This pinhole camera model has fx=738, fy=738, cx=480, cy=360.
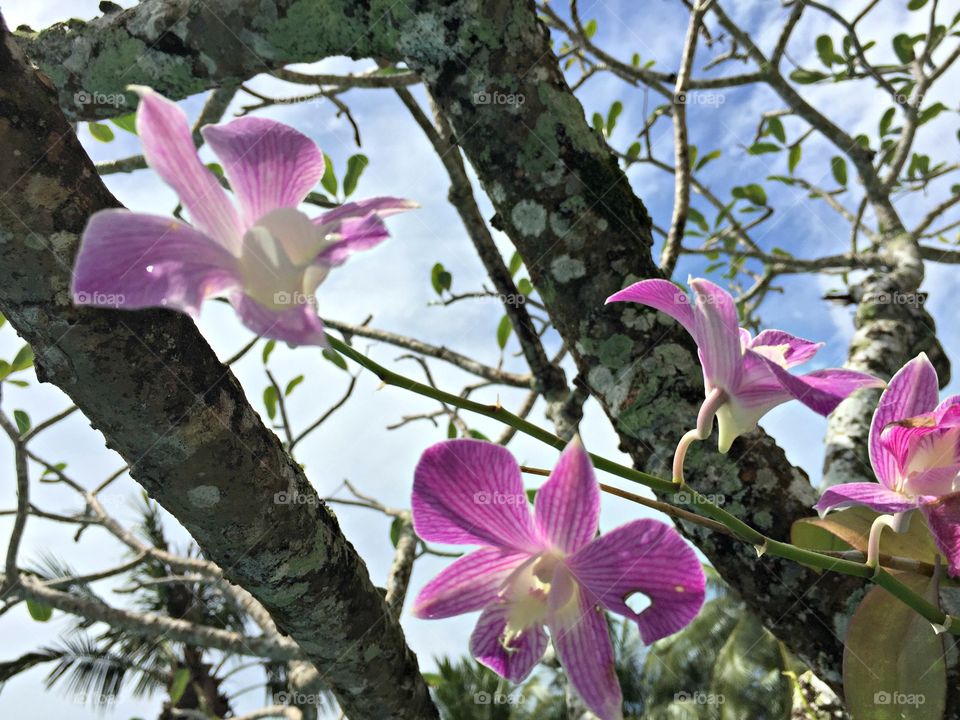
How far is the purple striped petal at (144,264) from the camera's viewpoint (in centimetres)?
36

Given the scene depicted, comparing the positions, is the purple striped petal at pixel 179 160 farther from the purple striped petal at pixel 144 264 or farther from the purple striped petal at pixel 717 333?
the purple striped petal at pixel 717 333

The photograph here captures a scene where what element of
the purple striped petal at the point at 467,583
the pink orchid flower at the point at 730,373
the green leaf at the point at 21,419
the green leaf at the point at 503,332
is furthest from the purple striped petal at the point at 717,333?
the green leaf at the point at 21,419

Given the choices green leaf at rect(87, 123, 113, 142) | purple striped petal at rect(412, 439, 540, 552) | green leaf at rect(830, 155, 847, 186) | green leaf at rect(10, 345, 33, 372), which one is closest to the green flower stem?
purple striped petal at rect(412, 439, 540, 552)

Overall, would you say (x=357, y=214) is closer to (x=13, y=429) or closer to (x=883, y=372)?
(x=13, y=429)

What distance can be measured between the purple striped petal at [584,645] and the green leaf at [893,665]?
0.37 m

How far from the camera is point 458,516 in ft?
1.62

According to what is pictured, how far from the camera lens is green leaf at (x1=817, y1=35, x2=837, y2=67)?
238 centimetres

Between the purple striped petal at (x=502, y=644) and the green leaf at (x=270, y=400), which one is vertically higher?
the green leaf at (x=270, y=400)

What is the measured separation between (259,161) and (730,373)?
0.39 metres

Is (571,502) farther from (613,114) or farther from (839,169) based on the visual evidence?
(839,169)

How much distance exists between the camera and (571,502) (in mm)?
460

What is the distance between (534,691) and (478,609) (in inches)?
472

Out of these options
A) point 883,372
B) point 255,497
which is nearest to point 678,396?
point 255,497

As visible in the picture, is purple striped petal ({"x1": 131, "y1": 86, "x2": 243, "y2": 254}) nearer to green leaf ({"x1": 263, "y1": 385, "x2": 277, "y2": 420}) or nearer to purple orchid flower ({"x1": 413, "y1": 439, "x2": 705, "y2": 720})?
purple orchid flower ({"x1": 413, "y1": 439, "x2": 705, "y2": 720})
